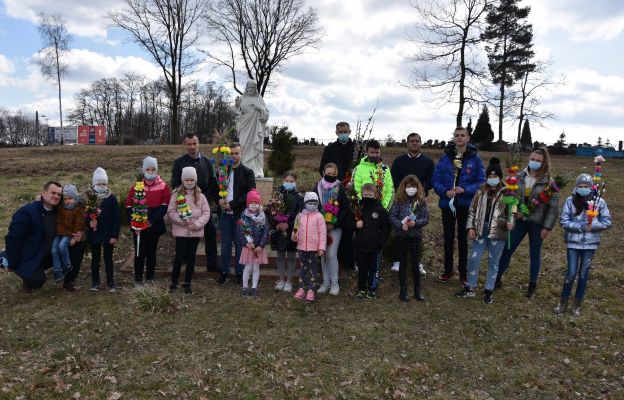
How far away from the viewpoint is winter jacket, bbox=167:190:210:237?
6.05 metres

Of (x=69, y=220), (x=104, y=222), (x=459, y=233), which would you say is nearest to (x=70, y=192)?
(x=69, y=220)

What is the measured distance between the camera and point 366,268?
621 centimetres

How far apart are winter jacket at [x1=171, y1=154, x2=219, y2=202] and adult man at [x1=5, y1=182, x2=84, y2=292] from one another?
148cm

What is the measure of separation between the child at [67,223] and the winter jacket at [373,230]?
369cm

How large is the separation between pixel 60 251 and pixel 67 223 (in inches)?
15.4

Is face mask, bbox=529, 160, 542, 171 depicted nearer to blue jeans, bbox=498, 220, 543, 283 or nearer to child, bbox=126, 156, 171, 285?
blue jeans, bbox=498, 220, 543, 283

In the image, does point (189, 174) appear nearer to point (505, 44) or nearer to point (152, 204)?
point (152, 204)

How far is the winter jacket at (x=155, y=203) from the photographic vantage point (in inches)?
240

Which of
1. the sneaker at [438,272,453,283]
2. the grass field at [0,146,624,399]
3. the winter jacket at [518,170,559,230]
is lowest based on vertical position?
the grass field at [0,146,624,399]

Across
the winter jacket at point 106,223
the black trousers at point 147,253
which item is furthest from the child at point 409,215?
the winter jacket at point 106,223

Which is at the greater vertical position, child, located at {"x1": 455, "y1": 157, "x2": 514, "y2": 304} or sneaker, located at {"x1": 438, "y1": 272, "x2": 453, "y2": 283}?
child, located at {"x1": 455, "y1": 157, "x2": 514, "y2": 304}

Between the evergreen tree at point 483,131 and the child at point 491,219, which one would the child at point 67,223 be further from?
the evergreen tree at point 483,131

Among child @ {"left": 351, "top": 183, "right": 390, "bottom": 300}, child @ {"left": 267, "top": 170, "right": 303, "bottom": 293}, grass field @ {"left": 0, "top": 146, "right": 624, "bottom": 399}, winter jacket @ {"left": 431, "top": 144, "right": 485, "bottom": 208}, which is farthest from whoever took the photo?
winter jacket @ {"left": 431, "top": 144, "right": 485, "bottom": 208}

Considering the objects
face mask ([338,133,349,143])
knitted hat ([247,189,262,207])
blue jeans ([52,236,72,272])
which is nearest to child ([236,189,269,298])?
knitted hat ([247,189,262,207])
